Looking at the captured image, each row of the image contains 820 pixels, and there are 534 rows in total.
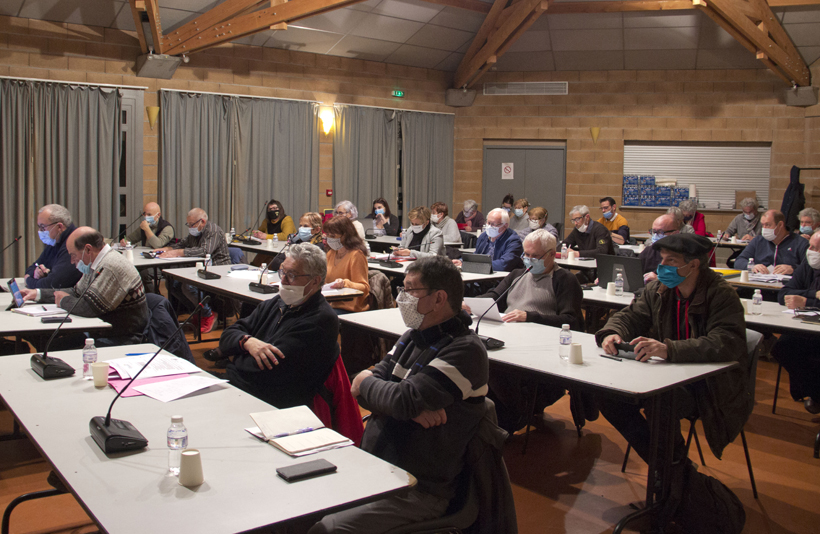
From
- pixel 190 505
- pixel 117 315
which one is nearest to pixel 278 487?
pixel 190 505

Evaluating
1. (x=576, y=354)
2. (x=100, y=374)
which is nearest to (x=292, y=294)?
(x=100, y=374)

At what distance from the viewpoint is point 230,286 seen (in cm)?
464

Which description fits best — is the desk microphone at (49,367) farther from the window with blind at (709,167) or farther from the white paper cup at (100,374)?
the window with blind at (709,167)

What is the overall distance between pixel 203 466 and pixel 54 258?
3.55m

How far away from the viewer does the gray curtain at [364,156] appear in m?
9.92

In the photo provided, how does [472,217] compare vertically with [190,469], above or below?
above

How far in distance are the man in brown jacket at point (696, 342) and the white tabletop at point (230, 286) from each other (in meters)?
1.83

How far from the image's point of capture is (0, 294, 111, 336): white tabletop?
10.6 feet

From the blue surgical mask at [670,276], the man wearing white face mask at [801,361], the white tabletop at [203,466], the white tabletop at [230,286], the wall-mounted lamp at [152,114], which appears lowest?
the man wearing white face mask at [801,361]

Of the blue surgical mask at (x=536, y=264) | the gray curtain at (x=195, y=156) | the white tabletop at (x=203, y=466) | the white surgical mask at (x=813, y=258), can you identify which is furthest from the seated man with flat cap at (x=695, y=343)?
the gray curtain at (x=195, y=156)

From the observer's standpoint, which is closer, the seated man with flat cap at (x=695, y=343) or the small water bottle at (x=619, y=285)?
the seated man with flat cap at (x=695, y=343)

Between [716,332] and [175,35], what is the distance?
7.19 meters

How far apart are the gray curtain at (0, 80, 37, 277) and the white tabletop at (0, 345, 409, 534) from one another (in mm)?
6224

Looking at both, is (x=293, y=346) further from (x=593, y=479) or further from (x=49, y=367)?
(x=593, y=479)
